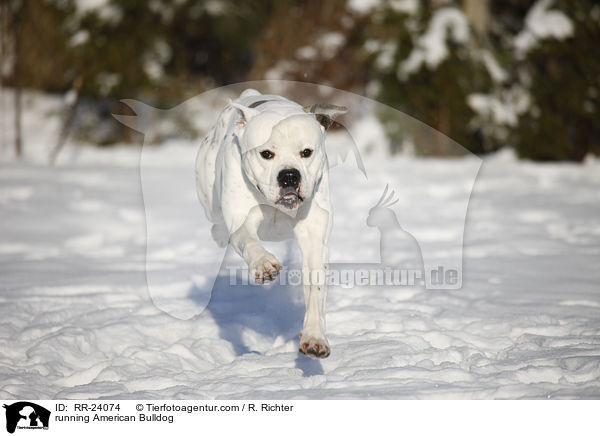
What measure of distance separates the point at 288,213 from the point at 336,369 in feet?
2.90

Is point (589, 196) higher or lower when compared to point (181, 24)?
lower

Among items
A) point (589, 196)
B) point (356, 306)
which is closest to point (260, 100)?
point (356, 306)

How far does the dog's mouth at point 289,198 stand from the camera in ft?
10.9

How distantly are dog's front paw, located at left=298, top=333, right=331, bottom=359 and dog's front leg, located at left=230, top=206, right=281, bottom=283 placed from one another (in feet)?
1.23

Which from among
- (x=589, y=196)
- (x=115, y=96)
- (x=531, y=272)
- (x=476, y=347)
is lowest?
(x=476, y=347)

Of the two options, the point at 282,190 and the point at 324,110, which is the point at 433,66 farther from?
the point at 282,190

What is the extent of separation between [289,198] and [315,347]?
0.72 m

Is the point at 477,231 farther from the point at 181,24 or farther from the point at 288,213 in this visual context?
the point at 181,24

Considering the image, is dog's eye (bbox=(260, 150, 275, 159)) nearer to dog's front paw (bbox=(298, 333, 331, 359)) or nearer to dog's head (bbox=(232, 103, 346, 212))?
dog's head (bbox=(232, 103, 346, 212))

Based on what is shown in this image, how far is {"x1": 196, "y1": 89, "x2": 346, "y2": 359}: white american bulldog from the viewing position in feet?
10.9

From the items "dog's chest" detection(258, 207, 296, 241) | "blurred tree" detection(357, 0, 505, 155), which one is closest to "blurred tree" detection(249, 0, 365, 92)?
"blurred tree" detection(357, 0, 505, 155)

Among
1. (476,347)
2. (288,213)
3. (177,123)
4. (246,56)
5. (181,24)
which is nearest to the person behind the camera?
(288,213)

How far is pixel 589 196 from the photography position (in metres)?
9.32
